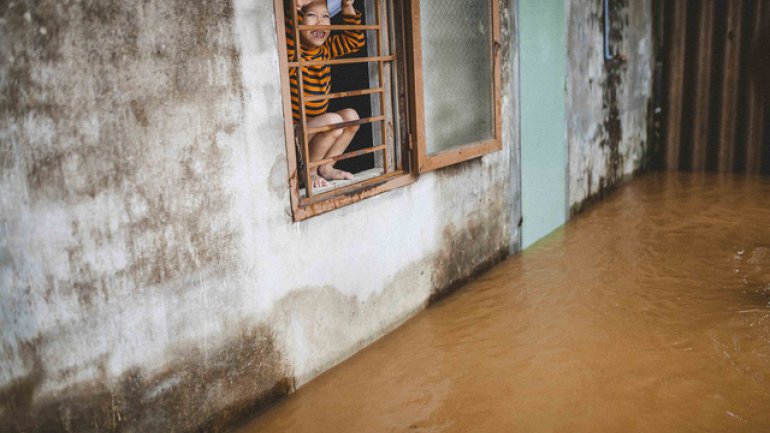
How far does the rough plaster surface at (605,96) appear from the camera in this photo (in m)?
6.67

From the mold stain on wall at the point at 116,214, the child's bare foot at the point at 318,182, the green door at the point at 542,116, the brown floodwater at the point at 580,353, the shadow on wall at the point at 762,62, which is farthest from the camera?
the shadow on wall at the point at 762,62

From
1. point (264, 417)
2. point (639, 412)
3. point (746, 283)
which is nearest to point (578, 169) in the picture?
point (746, 283)

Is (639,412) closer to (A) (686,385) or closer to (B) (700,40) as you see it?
(A) (686,385)

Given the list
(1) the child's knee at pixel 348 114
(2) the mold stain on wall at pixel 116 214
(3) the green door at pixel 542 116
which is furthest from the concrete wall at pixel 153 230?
(3) the green door at pixel 542 116

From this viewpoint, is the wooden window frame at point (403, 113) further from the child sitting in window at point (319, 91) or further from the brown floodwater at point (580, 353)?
the brown floodwater at point (580, 353)

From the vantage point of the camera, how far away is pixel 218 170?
9.62 feet

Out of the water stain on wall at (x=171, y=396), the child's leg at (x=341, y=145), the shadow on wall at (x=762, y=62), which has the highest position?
the shadow on wall at (x=762, y=62)

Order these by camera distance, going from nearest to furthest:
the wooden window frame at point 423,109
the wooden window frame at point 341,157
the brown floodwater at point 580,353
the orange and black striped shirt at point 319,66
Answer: the brown floodwater at point 580,353 → the wooden window frame at point 341,157 → the wooden window frame at point 423,109 → the orange and black striped shirt at point 319,66

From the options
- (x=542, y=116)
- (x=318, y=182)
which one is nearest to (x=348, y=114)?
(x=318, y=182)

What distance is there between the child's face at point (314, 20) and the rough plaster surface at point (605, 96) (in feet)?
10.9

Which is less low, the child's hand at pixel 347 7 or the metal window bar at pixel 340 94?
the child's hand at pixel 347 7

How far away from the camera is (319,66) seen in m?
4.33

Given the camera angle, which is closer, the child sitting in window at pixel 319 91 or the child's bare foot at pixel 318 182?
the child's bare foot at pixel 318 182

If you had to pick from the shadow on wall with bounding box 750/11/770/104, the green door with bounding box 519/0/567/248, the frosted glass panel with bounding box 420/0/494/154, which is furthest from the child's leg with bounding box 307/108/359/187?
the shadow on wall with bounding box 750/11/770/104
